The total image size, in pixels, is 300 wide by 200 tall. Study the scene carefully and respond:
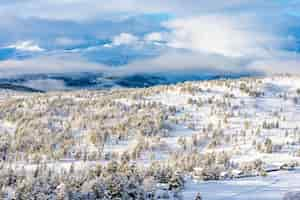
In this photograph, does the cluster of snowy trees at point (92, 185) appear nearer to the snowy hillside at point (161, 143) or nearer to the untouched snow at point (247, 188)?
the snowy hillside at point (161, 143)

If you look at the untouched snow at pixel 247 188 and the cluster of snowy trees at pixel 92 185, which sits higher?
the cluster of snowy trees at pixel 92 185

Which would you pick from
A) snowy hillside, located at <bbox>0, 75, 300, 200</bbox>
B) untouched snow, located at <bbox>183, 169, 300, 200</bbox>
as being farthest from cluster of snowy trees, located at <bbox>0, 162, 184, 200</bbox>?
untouched snow, located at <bbox>183, 169, 300, 200</bbox>

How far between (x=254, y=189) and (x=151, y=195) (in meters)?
6.54

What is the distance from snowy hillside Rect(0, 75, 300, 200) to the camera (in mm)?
33719

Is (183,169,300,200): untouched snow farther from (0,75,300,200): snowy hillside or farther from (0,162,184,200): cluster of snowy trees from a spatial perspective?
(0,162,184,200): cluster of snowy trees

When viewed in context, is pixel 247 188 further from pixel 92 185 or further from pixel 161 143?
pixel 161 143

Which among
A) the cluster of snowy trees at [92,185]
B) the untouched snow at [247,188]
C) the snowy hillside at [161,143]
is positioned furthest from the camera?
the untouched snow at [247,188]

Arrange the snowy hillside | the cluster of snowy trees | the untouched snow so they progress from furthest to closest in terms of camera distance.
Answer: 1. the untouched snow
2. the snowy hillside
3. the cluster of snowy trees

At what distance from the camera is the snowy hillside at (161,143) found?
3372cm

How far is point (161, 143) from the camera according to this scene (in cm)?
5831

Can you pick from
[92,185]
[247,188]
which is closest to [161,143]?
[247,188]

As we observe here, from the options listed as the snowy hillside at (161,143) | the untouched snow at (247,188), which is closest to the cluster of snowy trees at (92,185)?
the snowy hillside at (161,143)

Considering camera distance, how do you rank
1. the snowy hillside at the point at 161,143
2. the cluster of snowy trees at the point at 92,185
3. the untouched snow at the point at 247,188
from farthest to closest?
the untouched snow at the point at 247,188
the snowy hillside at the point at 161,143
the cluster of snowy trees at the point at 92,185

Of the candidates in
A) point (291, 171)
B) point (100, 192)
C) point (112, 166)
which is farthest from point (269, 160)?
point (100, 192)
